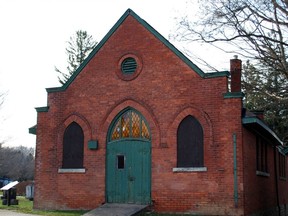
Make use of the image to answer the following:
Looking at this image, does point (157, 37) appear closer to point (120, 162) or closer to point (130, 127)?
point (130, 127)

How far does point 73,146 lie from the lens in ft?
61.6

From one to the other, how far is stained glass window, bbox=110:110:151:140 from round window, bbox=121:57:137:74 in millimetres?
1675

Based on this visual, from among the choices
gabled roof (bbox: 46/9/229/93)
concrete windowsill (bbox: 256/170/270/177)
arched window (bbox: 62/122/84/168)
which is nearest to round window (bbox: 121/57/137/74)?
gabled roof (bbox: 46/9/229/93)

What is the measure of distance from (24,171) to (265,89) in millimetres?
62901

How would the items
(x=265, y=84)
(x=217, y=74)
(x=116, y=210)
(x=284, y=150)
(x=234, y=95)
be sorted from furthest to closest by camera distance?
(x=284, y=150) < (x=265, y=84) < (x=217, y=74) < (x=116, y=210) < (x=234, y=95)

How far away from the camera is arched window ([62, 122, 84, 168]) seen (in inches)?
732

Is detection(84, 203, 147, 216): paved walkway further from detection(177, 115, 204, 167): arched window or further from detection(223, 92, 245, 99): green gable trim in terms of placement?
detection(223, 92, 245, 99): green gable trim

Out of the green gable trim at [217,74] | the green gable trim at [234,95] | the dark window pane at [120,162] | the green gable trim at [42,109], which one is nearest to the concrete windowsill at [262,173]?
the green gable trim at [234,95]

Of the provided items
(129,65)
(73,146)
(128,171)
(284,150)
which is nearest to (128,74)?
(129,65)

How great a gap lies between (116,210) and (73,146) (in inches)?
154

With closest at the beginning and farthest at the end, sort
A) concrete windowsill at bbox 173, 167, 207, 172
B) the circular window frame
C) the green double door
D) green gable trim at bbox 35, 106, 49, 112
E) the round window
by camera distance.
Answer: concrete windowsill at bbox 173, 167, 207, 172 → the green double door → the circular window frame → the round window → green gable trim at bbox 35, 106, 49, 112

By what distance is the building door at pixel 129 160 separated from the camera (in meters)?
17.2

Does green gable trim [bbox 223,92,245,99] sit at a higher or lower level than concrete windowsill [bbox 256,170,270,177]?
higher

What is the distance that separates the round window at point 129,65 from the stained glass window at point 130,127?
1.68m
